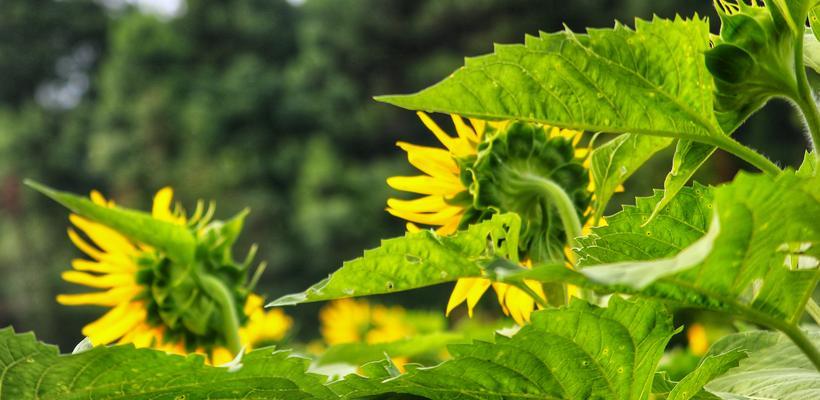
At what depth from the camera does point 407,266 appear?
270 millimetres

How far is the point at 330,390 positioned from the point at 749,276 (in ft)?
0.34

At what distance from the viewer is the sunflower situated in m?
0.42

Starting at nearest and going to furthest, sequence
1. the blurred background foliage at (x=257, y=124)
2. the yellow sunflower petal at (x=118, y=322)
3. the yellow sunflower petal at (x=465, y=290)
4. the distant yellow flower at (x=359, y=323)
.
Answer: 1. the yellow sunflower petal at (x=465, y=290)
2. the yellow sunflower petal at (x=118, y=322)
3. the distant yellow flower at (x=359, y=323)
4. the blurred background foliage at (x=257, y=124)

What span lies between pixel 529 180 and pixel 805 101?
0.57 ft

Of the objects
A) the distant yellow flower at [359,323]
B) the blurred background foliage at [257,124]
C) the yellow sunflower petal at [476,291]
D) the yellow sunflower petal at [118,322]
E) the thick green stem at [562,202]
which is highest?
the blurred background foliage at [257,124]

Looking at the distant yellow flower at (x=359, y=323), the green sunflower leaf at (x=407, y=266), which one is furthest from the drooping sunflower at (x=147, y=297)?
the distant yellow flower at (x=359, y=323)

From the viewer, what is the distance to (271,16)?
14508 millimetres

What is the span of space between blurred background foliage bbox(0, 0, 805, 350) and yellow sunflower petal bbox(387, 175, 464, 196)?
10135 millimetres

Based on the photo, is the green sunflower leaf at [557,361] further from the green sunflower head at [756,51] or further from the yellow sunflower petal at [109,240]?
the yellow sunflower petal at [109,240]

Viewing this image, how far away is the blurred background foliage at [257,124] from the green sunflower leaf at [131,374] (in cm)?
1032

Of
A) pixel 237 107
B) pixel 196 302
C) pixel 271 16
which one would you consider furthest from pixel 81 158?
pixel 196 302

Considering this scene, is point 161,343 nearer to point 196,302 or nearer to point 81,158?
point 196,302

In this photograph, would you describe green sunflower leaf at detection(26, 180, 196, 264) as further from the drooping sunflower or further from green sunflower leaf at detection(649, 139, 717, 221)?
green sunflower leaf at detection(649, 139, 717, 221)

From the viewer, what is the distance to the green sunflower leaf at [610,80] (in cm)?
28
